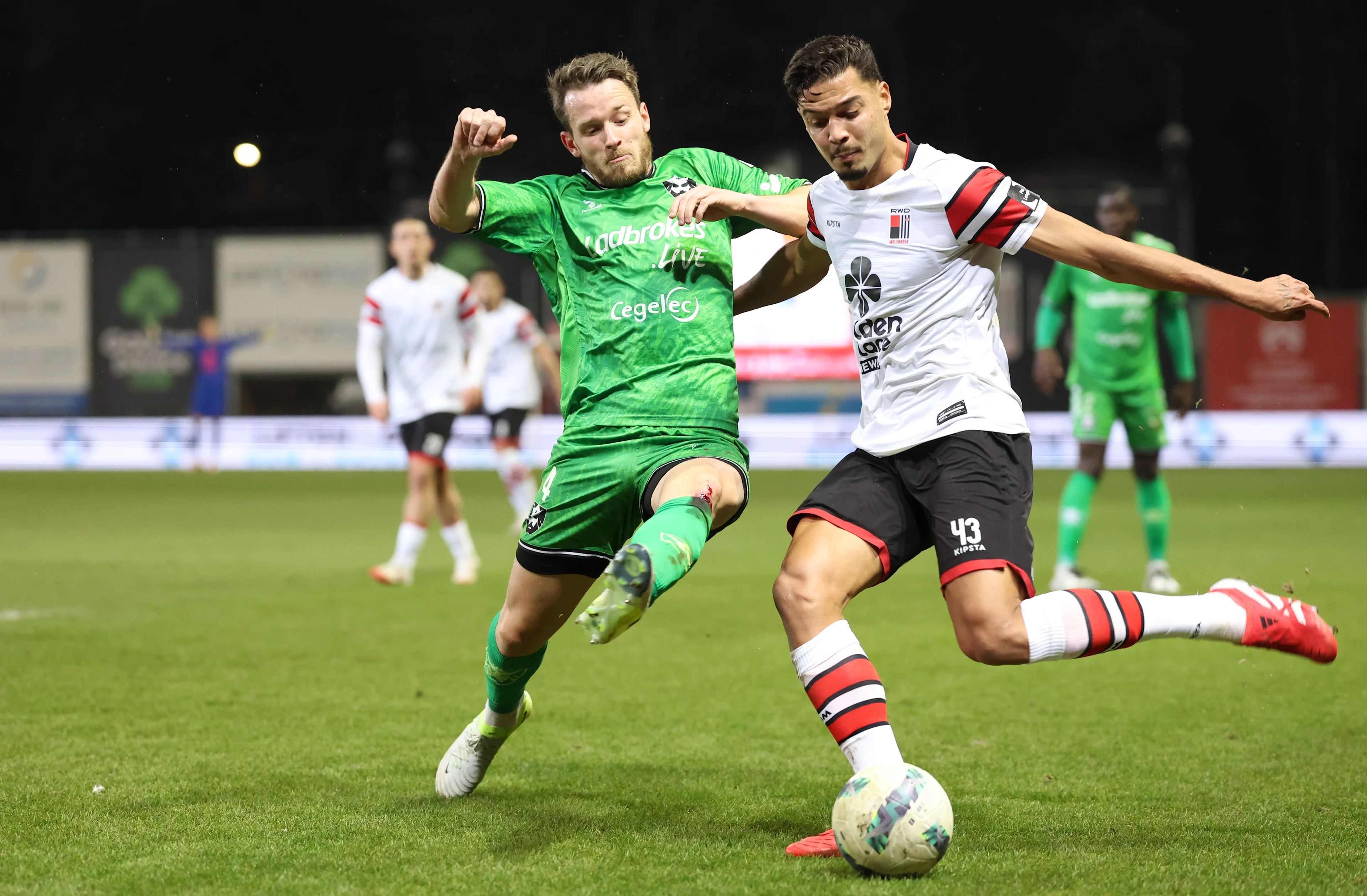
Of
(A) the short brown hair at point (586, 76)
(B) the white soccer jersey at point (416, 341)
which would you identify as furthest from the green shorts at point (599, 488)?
(B) the white soccer jersey at point (416, 341)

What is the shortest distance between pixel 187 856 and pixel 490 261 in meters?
18.7

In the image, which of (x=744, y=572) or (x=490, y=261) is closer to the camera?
(x=744, y=572)

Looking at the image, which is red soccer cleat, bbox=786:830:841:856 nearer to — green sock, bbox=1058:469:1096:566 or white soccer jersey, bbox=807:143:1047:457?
white soccer jersey, bbox=807:143:1047:457

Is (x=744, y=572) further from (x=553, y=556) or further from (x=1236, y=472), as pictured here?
(x=1236, y=472)

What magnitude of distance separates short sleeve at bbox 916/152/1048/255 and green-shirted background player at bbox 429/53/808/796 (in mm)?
454

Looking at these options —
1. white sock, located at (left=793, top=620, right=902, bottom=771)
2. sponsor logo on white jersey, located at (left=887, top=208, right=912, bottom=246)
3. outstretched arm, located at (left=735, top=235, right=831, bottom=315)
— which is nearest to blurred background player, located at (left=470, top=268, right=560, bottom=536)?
outstretched arm, located at (left=735, top=235, right=831, bottom=315)

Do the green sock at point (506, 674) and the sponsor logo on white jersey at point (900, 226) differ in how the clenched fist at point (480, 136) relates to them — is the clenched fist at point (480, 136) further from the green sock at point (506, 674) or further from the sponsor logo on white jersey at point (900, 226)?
the green sock at point (506, 674)

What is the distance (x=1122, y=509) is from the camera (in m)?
13.5

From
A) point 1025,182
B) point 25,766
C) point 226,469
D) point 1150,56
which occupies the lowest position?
point 226,469

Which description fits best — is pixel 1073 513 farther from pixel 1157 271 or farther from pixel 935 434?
pixel 1157 271

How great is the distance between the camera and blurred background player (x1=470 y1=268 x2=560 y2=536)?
1212cm

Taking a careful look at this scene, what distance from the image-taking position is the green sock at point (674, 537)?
3156mm

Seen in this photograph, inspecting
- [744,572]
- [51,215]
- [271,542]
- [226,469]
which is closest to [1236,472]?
[744,572]

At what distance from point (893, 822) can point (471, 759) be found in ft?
4.76
